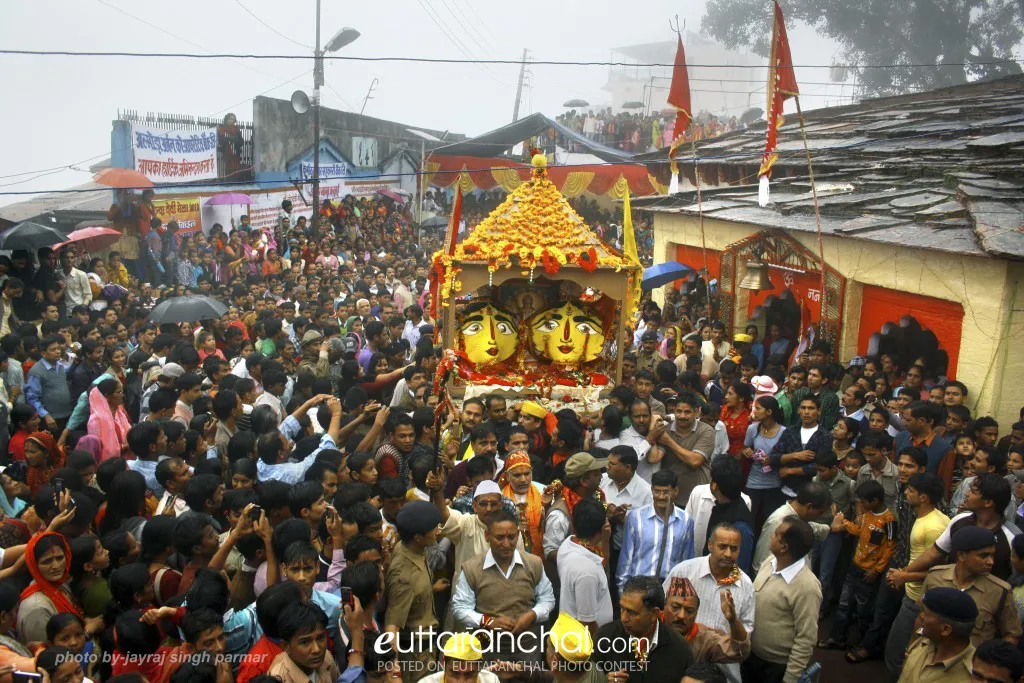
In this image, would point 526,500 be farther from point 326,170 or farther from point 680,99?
point 326,170

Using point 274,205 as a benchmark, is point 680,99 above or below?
above

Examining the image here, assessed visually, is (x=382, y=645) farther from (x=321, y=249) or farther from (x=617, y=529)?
(x=321, y=249)

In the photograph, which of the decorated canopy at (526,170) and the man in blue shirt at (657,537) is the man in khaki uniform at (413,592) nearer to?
the man in blue shirt at (657,537)

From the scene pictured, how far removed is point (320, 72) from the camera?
20734 mm

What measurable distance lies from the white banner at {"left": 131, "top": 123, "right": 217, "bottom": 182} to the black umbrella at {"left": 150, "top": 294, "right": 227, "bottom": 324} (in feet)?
30.9

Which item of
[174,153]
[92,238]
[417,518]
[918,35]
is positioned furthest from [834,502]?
[918,35]

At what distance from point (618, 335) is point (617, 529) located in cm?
385

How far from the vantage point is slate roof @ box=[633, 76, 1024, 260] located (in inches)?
369

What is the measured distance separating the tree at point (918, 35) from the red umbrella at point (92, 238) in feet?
104

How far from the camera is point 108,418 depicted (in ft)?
23.0

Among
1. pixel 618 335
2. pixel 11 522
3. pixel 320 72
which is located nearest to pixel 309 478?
pixel 11 522

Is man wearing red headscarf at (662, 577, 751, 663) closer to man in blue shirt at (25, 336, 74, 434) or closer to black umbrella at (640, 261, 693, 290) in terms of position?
man in blue shirt at (25, 336, 74, 434)

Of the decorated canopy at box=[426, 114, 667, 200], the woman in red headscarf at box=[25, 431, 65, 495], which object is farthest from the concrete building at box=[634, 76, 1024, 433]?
the woman in red headscarf at box=[25, 431, 65, 495]

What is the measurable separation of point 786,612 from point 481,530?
1679 mm
